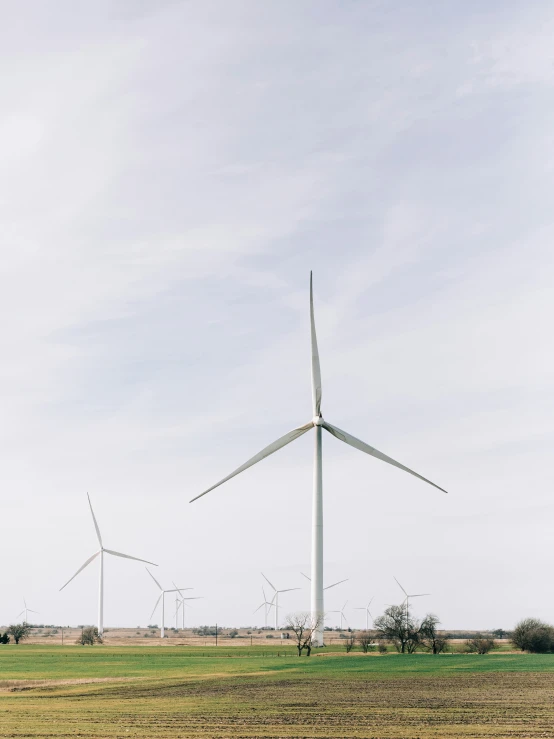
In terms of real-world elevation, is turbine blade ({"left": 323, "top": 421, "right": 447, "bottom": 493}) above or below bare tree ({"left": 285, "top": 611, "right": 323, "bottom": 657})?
above

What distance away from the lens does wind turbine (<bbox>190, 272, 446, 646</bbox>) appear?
297 ft

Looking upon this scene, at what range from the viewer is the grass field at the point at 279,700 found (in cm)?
3400

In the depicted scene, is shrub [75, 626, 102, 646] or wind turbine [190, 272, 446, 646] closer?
wind turbine [190, 272, 446, 646]

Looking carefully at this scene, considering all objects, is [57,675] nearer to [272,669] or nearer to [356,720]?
[272,669]

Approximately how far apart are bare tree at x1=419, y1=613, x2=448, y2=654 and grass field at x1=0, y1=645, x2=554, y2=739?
138 ft

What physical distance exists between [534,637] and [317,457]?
47.9 metres

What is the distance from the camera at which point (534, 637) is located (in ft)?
382

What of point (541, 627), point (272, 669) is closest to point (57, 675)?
point (272, 669)

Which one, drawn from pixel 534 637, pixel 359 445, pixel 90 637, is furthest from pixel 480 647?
pixel 90 637

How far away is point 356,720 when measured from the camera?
36750 millimetres

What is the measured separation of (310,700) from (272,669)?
28.9 meters

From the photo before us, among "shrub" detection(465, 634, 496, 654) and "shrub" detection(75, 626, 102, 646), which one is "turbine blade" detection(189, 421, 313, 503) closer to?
"shrub" detection(465, 634, 496, 654)

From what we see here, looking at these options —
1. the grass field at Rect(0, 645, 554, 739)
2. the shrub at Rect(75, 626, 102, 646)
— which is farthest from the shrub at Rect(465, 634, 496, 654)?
the shrub at Rect(75, 626, 102, 646)

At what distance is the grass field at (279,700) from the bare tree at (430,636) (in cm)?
4211
